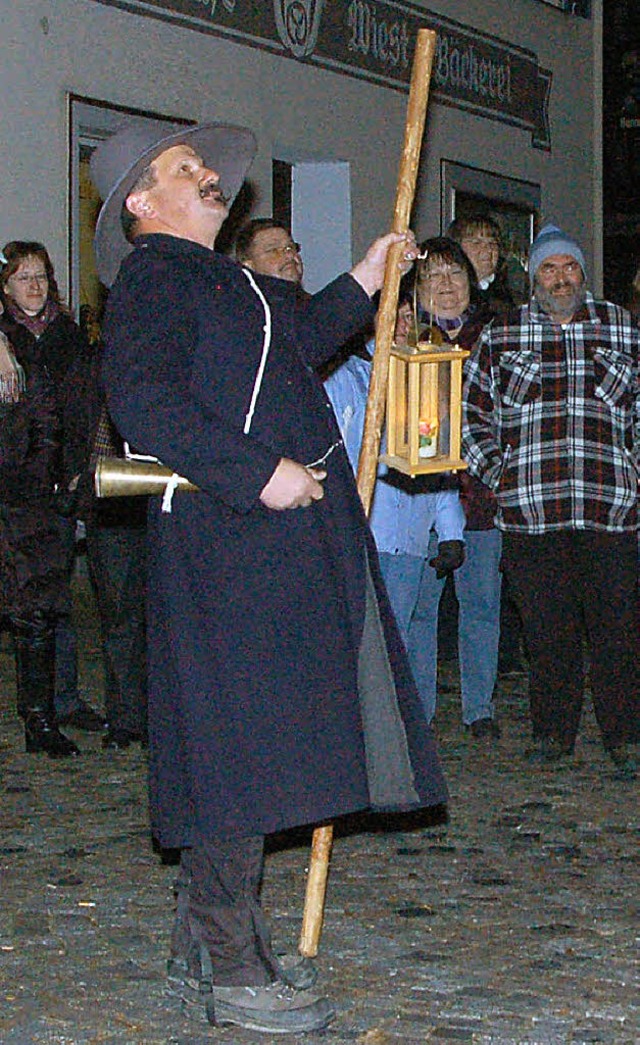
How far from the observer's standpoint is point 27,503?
25.1 ft

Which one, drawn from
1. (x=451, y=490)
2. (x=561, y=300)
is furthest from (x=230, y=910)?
(x=561, y=300)

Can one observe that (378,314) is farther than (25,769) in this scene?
No

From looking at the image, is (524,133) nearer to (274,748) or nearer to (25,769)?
(25,769)

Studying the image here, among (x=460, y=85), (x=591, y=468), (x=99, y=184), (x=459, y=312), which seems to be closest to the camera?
(x=99, y=184)

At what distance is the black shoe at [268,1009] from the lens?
459 centimetres

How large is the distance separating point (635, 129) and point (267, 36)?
30.8 feet

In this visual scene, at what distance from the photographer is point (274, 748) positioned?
4.49m

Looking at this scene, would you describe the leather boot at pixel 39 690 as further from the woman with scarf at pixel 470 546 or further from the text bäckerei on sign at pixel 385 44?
the text bäckerei on sign at pixel 385 44

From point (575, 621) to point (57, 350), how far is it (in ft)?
7.93

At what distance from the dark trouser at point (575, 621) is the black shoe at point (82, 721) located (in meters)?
1.92

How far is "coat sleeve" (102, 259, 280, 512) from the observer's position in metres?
4.37

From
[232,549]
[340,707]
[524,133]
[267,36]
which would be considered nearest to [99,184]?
[232,549]

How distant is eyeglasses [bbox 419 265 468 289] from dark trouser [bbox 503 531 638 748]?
111 cm

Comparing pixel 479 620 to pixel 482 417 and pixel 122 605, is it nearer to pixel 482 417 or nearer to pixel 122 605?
pixel 482 417
